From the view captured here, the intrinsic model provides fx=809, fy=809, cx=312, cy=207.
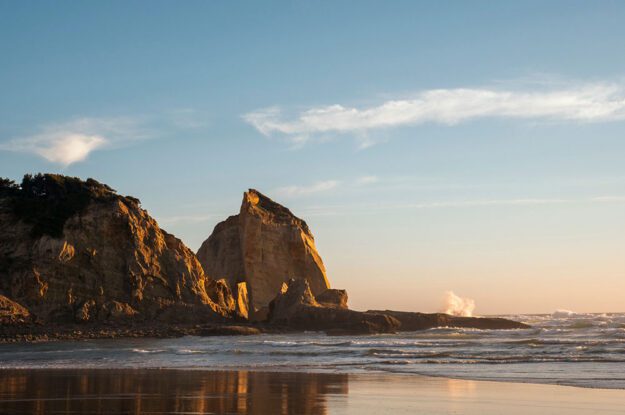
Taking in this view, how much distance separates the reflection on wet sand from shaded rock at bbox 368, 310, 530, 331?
3775 centimetres

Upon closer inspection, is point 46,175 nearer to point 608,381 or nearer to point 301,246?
point 301,246

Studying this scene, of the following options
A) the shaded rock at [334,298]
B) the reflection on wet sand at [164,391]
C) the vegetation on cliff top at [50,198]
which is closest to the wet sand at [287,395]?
the reflection on wet sand at [164,391]

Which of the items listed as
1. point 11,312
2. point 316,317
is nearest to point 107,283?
point 11,312

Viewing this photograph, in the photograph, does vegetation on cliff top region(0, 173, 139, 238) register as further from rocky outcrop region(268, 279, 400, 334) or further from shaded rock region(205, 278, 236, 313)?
rocky outcrop region(268, 279, 400, 334)

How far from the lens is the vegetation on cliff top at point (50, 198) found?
155 ft

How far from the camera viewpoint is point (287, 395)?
14922 mm

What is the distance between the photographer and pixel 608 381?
17688 millimetres

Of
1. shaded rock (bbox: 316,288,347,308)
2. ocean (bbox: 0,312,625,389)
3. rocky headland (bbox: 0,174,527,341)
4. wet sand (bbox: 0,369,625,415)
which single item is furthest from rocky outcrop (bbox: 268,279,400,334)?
wet sand (bbox: 0,369,625,415)

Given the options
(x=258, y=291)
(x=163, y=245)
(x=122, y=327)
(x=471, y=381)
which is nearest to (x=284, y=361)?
(x=471, y=381)

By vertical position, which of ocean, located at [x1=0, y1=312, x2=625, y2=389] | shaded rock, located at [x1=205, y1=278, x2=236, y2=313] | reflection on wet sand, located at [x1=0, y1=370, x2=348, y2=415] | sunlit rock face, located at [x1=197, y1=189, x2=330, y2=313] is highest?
sunlit rock face, located at [x1=197, y1=189, x2=330, y2=313]

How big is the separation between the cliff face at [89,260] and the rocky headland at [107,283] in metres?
0.06

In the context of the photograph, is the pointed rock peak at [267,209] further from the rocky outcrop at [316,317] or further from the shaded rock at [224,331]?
the shaded rock at [224,331]

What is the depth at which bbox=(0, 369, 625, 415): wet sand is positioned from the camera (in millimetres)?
12695

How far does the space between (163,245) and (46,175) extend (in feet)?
29.2
